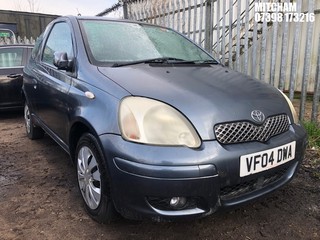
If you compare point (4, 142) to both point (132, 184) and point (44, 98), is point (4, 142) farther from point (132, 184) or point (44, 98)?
point (132, 184)

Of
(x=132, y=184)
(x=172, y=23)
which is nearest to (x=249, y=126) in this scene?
(x=132, y=184)

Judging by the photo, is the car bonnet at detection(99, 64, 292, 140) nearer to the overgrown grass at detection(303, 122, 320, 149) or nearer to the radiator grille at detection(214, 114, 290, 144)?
the radiator grille at detection(214, 114, 290, 144)

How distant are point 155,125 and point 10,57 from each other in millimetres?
5026

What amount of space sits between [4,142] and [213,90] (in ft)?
11.5

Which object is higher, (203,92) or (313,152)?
(203,92)

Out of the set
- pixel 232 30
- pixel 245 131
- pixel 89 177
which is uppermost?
pixel 232 30

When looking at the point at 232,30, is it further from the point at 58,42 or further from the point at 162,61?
the point at 58,42

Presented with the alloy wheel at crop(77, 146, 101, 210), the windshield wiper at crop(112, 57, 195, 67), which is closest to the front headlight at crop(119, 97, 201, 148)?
the alloy wheel at crop(77, 146, 101, 210)

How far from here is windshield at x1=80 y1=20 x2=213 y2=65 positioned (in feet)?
8.41

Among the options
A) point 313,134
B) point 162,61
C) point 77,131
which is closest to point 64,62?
point 77,131

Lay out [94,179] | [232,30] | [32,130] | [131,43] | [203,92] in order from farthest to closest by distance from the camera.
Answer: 1. [232,30]
2. [32,130]
3. [131,43]
4. [94,179]
5. [203,92]

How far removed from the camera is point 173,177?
1.71 m

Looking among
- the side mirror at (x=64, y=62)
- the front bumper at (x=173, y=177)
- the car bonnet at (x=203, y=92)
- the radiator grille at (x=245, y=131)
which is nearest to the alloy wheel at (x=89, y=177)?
the front bumper at (x=173, y=177)

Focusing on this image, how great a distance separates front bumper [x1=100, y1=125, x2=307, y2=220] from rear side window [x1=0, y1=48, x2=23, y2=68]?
15.3 feet
